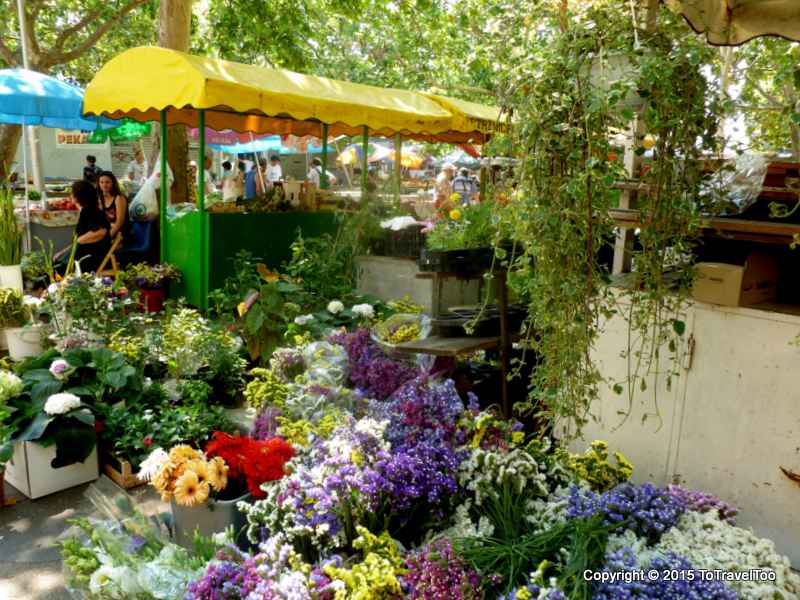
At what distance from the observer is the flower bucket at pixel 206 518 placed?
2.71m

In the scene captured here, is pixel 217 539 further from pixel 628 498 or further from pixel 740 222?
pixel 740 222

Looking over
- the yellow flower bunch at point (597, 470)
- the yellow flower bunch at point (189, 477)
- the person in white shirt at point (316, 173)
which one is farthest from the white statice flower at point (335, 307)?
the person in white shirt at point (316, 173)

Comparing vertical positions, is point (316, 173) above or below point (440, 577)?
above

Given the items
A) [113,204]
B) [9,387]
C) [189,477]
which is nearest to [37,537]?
[9,387]

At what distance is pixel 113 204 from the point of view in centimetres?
713

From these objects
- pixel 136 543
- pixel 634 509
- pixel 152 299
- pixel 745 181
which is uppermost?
pixel 745 181

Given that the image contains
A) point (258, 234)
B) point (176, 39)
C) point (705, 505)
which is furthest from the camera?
point (176, 39)

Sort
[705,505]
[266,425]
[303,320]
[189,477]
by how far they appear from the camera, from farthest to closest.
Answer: [303,320]
[266,425]
[189,477]
[705,505]

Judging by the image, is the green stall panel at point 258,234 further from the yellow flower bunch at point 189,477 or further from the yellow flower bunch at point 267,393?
the yellow flower bunch at point 189,477

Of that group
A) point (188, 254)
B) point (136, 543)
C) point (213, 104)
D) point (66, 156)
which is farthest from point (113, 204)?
point (66, 156)

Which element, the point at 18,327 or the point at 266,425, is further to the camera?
the point at 18,327

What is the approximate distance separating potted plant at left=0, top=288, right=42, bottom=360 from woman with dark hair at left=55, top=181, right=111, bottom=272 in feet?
4.66

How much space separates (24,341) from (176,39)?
5067 mm

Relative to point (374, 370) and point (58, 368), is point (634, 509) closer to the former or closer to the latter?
point (374, 370)
